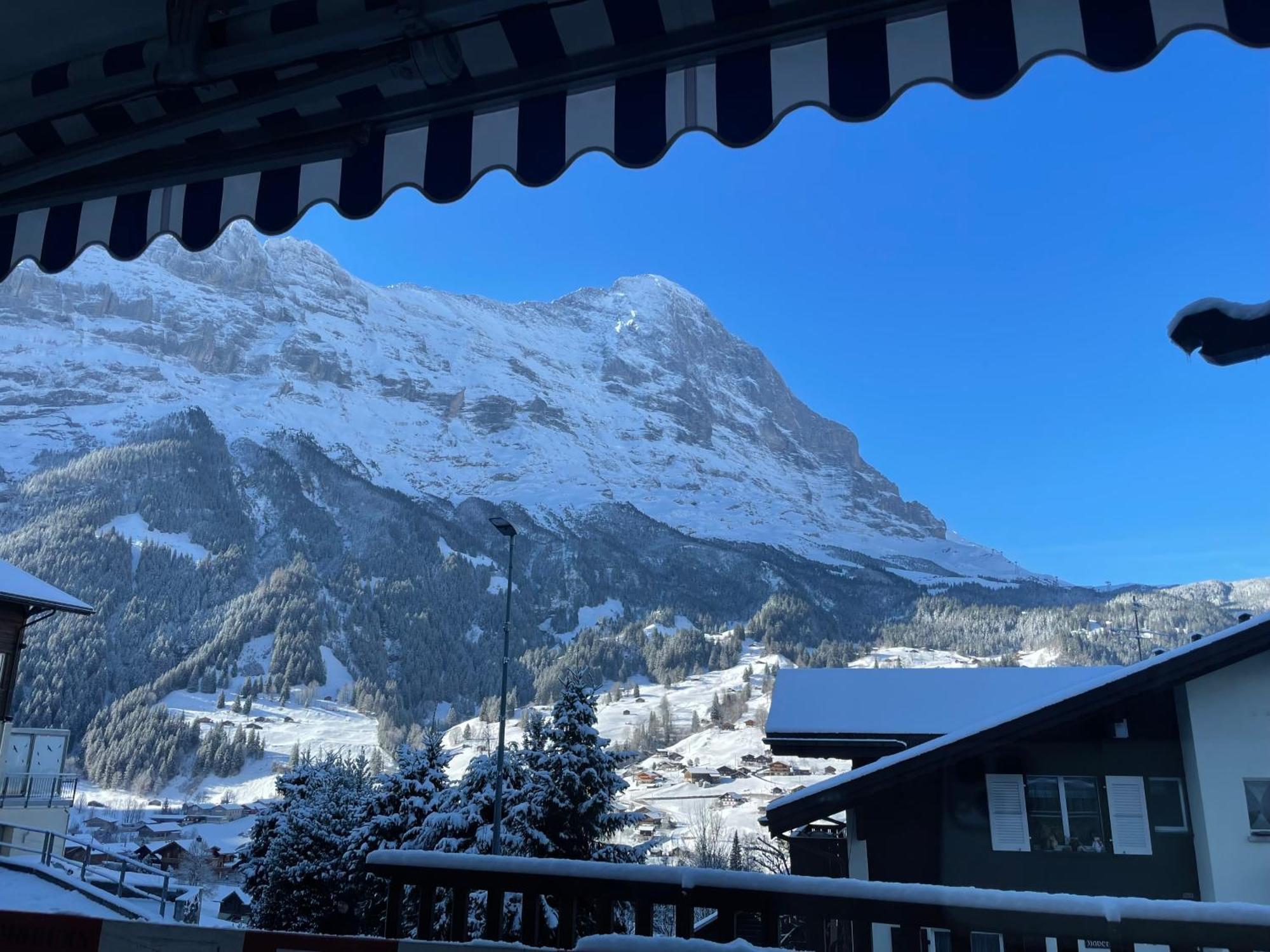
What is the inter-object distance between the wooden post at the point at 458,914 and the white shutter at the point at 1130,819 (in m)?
5.66

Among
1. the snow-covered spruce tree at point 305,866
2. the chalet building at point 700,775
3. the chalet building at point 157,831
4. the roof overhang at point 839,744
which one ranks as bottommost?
the chalet building at point 157,831

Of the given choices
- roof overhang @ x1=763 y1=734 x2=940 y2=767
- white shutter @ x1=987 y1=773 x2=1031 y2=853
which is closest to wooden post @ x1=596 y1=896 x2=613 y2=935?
white shutter @ x1=987 y1=773 x2=1031 y2=853

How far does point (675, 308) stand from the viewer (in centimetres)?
19625

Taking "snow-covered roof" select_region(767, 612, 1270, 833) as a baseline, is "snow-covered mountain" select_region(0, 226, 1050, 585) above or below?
above

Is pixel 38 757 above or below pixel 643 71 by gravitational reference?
below

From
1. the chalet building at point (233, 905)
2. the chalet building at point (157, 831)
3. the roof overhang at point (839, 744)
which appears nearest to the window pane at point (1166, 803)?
the roof overhang at point (839, 744)

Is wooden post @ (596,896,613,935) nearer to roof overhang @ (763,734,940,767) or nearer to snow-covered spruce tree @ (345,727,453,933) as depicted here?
roof overhang @ (763,734,940,767)

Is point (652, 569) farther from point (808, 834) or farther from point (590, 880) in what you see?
point (590, 880)

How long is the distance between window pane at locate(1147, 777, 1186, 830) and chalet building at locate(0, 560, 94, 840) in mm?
11471

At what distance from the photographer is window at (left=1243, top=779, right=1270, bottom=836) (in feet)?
18.1

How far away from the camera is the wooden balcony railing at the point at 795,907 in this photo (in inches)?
54.2

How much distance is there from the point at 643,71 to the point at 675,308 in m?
199

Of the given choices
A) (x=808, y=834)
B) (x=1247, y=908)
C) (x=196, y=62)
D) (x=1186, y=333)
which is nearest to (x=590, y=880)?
(x=1247, y=908)

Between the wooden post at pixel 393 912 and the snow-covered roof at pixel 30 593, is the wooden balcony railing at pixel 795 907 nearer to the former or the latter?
the wooden post at pixel 393 912
